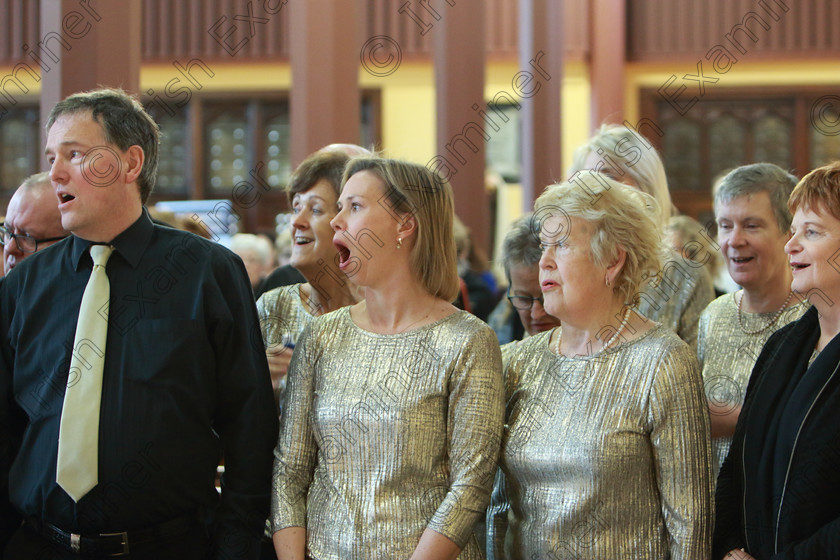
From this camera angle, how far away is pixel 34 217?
2.56 metres

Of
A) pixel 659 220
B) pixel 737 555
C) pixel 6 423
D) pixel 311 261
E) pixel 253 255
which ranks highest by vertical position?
pixel 659 220

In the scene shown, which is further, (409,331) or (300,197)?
(300,197)

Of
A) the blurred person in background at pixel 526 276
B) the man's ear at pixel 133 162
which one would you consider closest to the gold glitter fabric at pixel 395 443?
the blurred person in background at pixel 526 276

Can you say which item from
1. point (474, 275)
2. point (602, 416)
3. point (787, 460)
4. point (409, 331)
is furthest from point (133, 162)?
point (474, 275)

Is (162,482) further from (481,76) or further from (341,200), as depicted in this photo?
(481,76)

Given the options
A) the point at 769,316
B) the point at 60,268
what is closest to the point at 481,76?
the point at 769,316

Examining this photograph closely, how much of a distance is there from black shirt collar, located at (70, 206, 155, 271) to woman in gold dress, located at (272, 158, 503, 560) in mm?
428

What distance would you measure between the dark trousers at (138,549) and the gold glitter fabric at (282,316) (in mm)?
665

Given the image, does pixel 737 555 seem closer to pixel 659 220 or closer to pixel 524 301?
pixel 524 301

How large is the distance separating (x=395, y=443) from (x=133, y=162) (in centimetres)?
89

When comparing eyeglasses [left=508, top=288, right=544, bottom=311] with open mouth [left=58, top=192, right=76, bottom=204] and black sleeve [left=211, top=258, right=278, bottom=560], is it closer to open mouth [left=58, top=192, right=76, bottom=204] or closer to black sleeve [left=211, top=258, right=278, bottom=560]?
black sleeve [left=211, top=258, right=278, bottom=560]

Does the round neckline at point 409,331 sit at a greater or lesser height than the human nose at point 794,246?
lesser

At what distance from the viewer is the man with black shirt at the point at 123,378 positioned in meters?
Result: 2.01

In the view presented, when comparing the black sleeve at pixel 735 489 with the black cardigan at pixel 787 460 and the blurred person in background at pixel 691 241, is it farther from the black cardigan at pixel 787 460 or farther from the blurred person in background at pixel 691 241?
the blurred person in background at pixel 691 241
